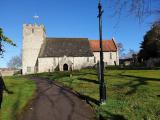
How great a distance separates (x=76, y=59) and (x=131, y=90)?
188ft

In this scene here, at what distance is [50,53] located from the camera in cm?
8081

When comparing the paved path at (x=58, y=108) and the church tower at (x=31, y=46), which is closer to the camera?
the paved path at (x=58, y=108)

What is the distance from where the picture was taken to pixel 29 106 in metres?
19.8

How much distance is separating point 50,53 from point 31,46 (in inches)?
221

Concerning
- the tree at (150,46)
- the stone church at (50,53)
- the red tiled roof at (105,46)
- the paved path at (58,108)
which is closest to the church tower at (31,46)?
the stone church at (50,53)

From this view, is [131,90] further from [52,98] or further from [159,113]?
[159,113]

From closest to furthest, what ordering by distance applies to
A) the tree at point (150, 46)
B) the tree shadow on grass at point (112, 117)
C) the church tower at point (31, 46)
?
the tree shadow on grass at point (112, 117)
the tree at point (150, 46)
the church tower at point (31, 46)

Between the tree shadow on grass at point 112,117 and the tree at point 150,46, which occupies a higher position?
the tree at point 150,46

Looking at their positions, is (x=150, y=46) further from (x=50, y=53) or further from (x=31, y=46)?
(x=31, y=46)

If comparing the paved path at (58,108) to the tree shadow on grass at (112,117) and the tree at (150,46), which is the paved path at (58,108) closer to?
the tree shadow on grass at (112,117)

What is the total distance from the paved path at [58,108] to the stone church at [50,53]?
2179 inches

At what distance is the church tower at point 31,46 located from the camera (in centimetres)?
8119

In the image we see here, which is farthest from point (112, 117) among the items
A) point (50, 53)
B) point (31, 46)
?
point (31, 46)

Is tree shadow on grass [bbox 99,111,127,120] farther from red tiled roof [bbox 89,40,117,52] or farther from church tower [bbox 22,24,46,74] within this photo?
red tiled roof [bbox 89,40,117,52]
